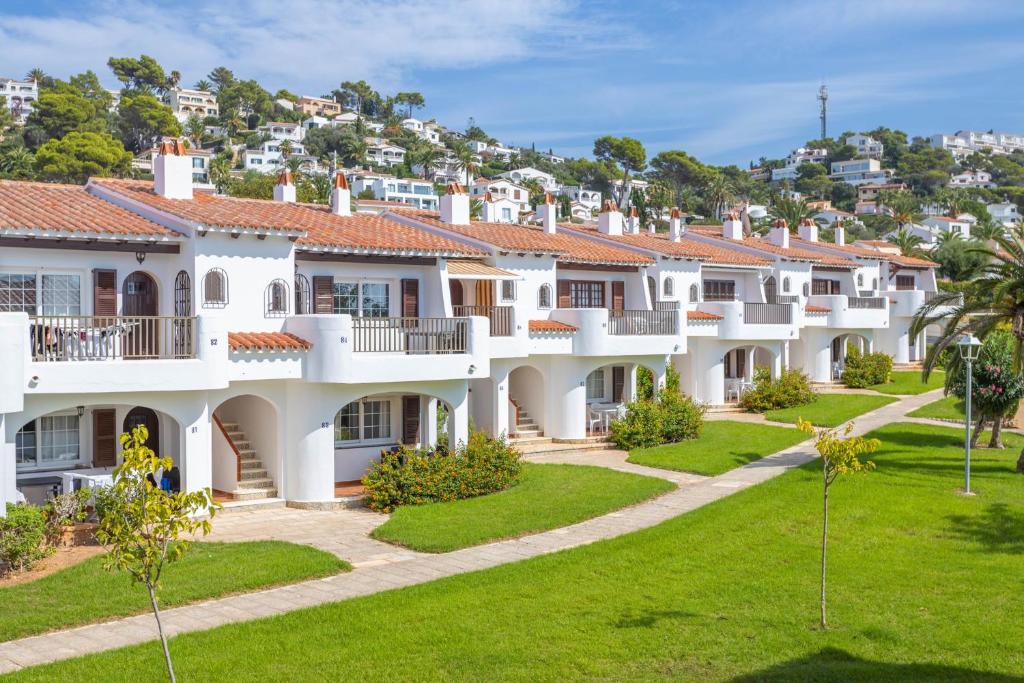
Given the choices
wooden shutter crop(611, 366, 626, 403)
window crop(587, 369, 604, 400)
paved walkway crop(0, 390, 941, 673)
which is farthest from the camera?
wooden shutter crop(611, 366, 626, 403)

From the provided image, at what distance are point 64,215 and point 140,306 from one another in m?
2.43

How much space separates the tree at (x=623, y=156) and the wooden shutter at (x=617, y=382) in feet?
407

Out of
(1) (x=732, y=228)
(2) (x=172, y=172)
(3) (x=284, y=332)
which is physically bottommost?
(3) (x=284, y=332)

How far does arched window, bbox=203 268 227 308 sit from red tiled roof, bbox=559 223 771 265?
17.7 metres

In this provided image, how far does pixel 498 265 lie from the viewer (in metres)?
29.5

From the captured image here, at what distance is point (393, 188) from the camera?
5113 inches

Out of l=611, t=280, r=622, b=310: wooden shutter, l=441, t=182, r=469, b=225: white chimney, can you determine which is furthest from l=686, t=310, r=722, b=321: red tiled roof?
l=441, t=182, r=469, b=225: white chimney

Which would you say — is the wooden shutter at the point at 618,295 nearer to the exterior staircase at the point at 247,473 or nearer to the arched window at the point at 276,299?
the arched window at the point at 276,299

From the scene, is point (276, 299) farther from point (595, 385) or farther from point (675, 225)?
point (675, 225)

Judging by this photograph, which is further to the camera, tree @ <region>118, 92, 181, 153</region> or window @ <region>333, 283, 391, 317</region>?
tree @ <region>118, 92, 181, 153</region>

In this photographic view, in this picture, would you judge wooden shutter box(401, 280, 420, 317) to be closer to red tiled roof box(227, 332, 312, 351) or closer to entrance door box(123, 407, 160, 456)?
red tiled roof box(227, 332, 312, 351)

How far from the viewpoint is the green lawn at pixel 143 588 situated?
1407 centimetres

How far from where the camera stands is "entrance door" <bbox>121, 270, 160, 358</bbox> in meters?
20.4

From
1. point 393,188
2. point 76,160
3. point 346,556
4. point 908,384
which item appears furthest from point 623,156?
point 346,556
